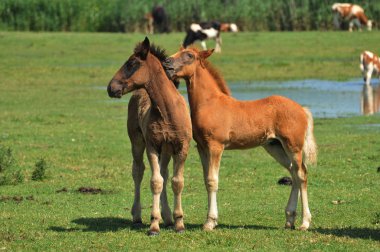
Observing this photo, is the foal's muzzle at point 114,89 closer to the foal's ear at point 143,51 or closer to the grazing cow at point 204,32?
the foal's ear at point 143,51

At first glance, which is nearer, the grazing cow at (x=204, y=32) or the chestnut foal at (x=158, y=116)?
the chestnut foal at (x=158, y=116)

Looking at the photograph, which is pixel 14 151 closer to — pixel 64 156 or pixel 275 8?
pixel 64 156

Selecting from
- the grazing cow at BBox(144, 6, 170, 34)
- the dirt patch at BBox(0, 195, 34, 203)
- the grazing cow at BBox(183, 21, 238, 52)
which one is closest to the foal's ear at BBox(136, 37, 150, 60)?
the dirt patch at BBox(0, 195, 34, 203)

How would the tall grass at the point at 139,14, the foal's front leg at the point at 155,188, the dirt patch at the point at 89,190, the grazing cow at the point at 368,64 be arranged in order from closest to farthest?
1. the foal's front leg at the point at 155,188
2. the dirt patch at the point at 89,190
3. the grazing cow at the point at 368,64
4. the tall grass at the point at 139,14

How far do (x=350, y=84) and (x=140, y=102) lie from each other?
73.3ft

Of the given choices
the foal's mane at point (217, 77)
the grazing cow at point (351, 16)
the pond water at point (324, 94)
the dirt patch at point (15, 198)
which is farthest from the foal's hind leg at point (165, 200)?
the grazing cow at point (351, 16)

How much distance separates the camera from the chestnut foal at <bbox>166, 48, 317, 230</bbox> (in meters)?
11.7

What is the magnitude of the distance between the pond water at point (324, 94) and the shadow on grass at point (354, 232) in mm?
13336

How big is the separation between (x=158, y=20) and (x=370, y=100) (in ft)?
87.8

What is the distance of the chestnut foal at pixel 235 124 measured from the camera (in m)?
11.7

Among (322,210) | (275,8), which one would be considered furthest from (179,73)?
(275,8)

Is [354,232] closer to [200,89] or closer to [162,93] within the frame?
[200,89]

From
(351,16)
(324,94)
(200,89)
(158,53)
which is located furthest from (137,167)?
(351,16)

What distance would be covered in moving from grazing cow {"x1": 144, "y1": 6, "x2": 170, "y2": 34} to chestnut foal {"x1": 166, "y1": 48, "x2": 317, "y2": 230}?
42.3m
